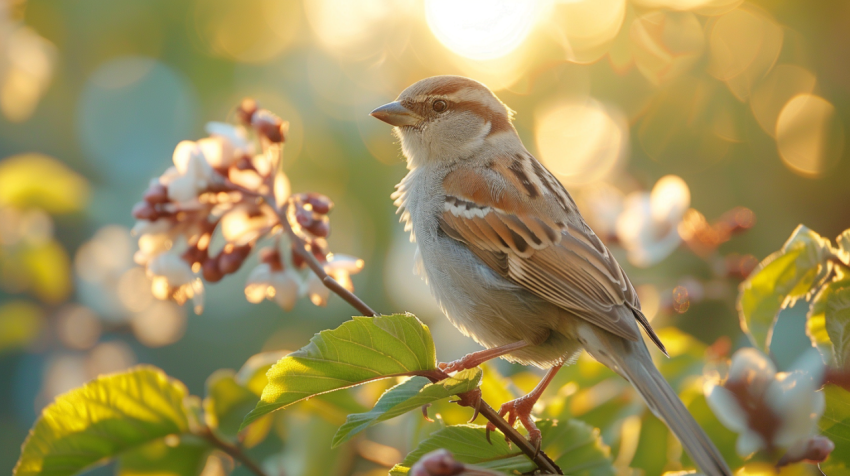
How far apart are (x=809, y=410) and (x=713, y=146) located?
329 cm

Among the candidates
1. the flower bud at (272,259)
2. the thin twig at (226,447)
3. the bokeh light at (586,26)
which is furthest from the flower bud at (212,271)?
the bokeh light at (586,26)

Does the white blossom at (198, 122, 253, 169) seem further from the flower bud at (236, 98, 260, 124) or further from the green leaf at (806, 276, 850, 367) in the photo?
the green leaf at (806, 276, 850, 367)

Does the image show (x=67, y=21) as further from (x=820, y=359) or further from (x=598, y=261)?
(x=820, y=359)

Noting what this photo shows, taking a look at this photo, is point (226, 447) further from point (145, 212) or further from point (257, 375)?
point (145, 212)

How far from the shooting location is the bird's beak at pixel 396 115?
2.06 meters

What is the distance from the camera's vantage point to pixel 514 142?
2.25 meters

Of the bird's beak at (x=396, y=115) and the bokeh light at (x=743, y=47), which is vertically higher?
the bokeh light at (x=743, y=47)

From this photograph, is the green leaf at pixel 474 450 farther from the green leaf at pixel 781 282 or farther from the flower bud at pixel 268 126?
the flower bud at pixel 268 126

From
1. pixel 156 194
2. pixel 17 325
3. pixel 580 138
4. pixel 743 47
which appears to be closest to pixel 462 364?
pixel 156 194

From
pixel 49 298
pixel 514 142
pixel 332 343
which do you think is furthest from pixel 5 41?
pixel 332 343

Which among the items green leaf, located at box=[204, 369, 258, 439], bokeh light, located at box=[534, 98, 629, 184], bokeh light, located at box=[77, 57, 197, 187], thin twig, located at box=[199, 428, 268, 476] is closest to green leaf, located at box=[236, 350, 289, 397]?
green leaf, located at box=[204, 369, 258, 439]

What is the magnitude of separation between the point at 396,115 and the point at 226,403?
3.50 feet

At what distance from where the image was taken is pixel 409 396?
3.24ft

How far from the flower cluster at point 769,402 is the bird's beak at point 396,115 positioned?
1.24 metres
